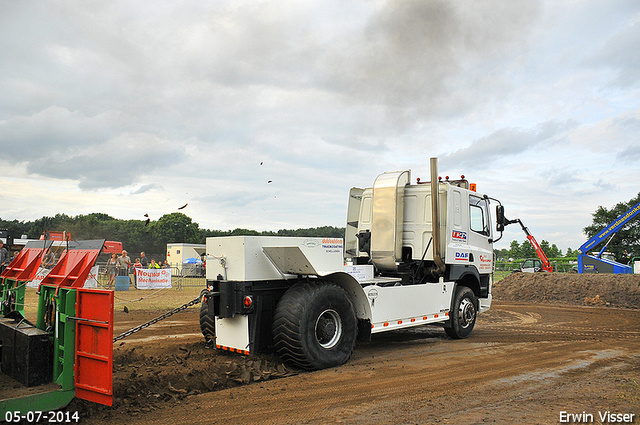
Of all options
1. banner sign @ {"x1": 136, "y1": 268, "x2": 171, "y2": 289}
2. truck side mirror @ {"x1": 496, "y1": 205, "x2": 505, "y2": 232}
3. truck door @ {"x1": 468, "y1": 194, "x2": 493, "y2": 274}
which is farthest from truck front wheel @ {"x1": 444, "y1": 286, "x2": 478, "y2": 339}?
banner sign @ {"x1": 136, "y1": 268, "x2": 171, "y2": 289}

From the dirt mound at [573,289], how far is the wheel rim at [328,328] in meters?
14.8

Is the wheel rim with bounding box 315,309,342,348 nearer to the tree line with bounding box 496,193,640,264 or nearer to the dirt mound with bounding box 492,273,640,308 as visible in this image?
the dirt mound with bounding box 492,273,640,308

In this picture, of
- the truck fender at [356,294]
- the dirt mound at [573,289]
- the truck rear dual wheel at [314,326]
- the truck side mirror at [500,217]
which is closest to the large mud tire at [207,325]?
the truck rear dual wheel at [314,326]

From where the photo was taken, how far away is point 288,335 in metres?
6.10

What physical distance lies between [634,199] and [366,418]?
5346 cm

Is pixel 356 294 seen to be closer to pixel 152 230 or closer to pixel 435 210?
pixel 435 210

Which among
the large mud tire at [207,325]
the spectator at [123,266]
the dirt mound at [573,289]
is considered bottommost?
the dirt mound at [573,289]

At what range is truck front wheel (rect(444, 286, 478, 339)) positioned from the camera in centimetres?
921

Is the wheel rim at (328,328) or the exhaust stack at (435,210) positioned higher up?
the exhaust stack at (435,210)

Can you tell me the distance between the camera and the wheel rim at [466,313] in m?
9.40

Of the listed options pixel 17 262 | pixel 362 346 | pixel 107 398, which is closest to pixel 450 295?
pixel 362 346

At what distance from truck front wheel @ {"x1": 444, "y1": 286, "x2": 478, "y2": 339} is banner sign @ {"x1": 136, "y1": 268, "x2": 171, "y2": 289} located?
16.8m

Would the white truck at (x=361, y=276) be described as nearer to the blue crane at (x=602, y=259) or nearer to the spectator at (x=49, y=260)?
the spectator at (x=49, y=260)

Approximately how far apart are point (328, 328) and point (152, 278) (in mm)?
17971
